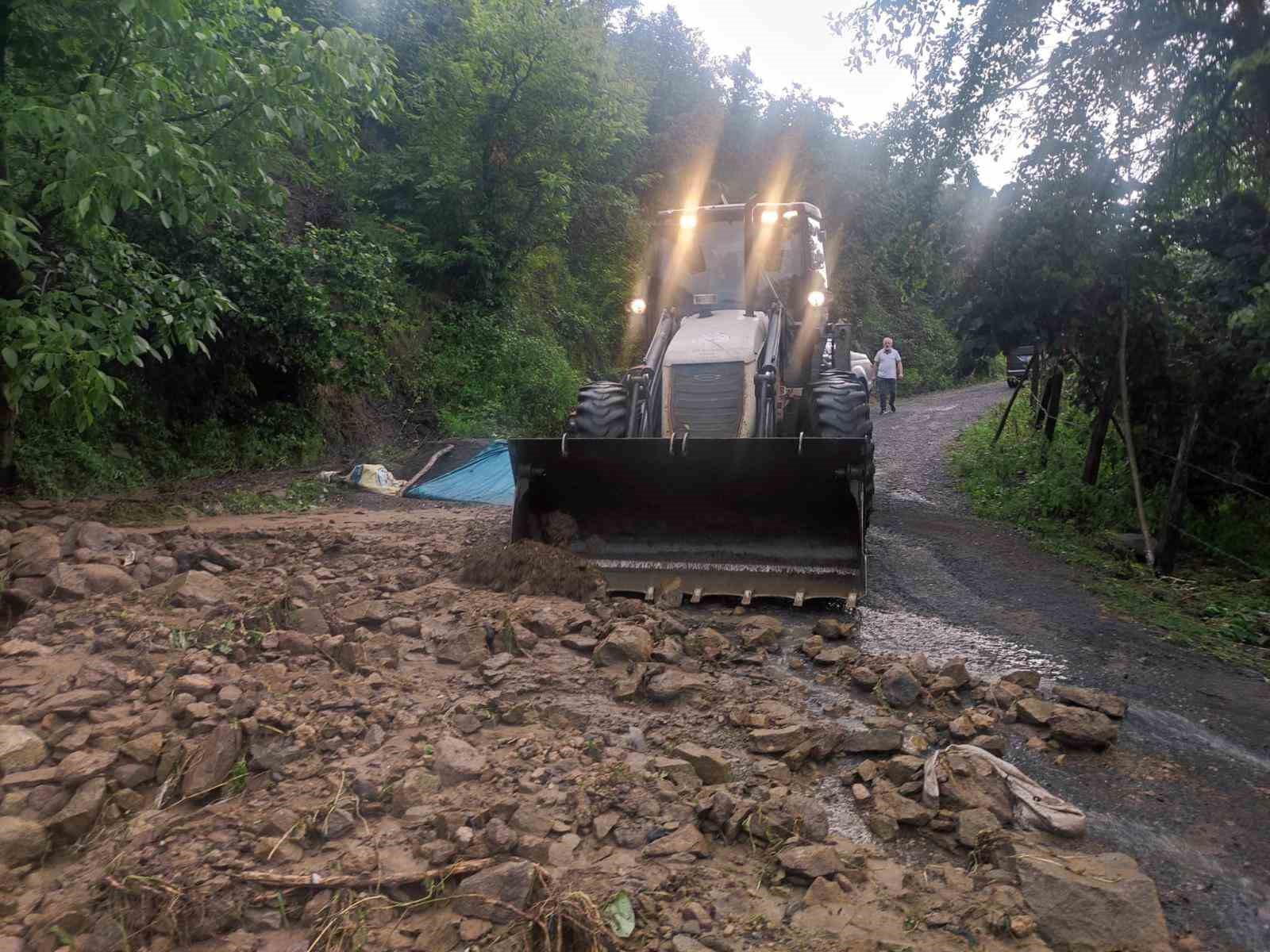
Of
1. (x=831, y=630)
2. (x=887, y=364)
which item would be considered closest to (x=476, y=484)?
(x=831, y=630)

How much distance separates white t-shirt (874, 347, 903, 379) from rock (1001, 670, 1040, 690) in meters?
15.4

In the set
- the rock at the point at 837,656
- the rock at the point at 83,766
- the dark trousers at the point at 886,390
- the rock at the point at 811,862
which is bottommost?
the rock at the point at 837,656

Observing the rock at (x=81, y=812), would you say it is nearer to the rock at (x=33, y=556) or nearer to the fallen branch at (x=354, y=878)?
the fallen branch at (x=354, y=878)

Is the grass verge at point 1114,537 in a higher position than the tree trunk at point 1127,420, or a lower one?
lower

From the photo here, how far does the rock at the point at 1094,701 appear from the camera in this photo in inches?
170

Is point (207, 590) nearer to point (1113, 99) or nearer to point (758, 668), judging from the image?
point (758, 668)

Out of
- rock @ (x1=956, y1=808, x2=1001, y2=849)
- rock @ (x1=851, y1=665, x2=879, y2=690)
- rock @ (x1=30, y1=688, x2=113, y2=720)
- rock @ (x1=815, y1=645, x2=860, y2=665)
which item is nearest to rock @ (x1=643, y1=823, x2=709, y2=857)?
rock @ (x1=956, y1=808, x2=1001, y2=849)

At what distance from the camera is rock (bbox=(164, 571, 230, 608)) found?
5.09 meters

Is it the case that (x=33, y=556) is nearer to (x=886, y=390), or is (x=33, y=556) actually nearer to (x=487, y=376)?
(x=487, y=376)

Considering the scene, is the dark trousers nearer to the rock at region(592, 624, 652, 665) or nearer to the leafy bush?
the leafy bush

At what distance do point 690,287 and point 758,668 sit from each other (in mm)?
4122

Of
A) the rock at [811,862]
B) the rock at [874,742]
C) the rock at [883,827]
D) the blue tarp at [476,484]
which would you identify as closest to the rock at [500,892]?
the rock at [811,862]

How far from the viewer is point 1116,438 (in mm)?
11422

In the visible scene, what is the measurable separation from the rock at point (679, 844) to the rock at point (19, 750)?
2.26 meters
